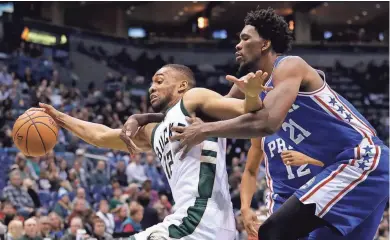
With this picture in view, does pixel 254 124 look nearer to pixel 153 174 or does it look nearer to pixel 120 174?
pixel 120 174

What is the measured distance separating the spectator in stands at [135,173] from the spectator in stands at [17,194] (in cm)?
322

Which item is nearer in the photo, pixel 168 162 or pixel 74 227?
pixel 168 162

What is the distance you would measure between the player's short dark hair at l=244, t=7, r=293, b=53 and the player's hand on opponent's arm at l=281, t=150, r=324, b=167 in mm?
680

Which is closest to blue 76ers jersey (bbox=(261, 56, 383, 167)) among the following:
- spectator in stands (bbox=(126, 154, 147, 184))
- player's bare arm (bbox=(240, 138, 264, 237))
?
player's bare arm (bbox=(240, 138, 264, 237))

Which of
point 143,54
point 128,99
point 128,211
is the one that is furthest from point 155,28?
point 128,211

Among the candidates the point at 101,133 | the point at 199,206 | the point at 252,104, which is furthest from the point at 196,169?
the point at 101,133

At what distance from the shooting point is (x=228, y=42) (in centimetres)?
2662

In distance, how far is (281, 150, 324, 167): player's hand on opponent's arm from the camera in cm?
444

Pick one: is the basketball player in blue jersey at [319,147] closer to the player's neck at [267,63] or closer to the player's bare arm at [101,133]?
the player's neck at [267,63]

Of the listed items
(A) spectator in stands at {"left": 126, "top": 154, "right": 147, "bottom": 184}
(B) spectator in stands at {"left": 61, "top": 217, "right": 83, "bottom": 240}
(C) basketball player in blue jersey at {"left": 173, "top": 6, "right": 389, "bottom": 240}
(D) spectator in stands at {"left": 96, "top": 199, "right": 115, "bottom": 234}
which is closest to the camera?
(C) basketball player in blue jersey at {"left": 173, "top": 6, "right": 389, "bottom": 240}

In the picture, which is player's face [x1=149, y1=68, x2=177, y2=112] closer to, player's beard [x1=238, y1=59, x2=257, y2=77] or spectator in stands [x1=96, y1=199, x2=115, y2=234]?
player's beard [x1=238, y1=59, x2=257, y2=77]

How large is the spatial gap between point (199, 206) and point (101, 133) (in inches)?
51.1

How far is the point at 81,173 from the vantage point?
12461 millimetres

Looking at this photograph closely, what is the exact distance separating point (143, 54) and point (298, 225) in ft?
67.3
